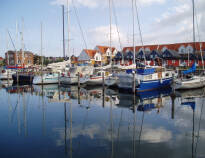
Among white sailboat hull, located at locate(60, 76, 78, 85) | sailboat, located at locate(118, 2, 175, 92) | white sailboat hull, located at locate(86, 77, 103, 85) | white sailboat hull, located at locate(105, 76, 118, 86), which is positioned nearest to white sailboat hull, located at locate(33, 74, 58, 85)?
white sailboat hull, located at locate(60, 76, 78, 85)

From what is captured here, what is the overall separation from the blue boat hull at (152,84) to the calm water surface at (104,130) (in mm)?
4488

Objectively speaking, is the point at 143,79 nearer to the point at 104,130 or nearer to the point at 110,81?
the point at 110,81

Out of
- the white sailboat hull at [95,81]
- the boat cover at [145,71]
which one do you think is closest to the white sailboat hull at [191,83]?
the boat cover at [145,71]

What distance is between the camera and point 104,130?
10078 mm

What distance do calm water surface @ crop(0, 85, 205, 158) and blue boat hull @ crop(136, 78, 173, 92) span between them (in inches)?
177

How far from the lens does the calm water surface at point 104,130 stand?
7641 mm

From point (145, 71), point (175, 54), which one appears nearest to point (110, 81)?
point (145, 71)

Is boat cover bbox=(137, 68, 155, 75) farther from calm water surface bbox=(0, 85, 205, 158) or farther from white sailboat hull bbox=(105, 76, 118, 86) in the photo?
calm water surface bbox=(0, 85, 205, 158)

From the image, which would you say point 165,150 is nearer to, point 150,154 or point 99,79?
point 150,154

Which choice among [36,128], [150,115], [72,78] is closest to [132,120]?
[150,115]

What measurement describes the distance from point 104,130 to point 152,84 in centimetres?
1298

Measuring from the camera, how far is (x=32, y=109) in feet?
48.9

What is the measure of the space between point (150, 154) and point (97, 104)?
9.38 m

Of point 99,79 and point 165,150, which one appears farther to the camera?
point 99,79
